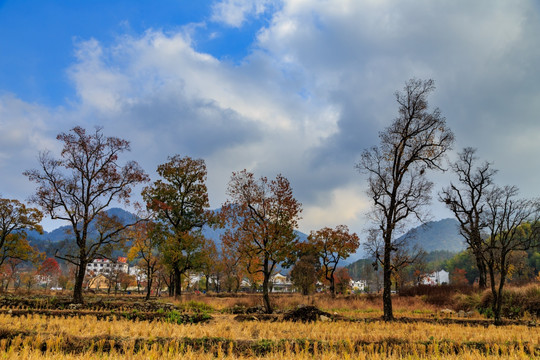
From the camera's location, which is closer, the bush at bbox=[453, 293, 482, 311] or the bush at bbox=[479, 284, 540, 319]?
the bush at bbox=[479, 284, 540, 319]

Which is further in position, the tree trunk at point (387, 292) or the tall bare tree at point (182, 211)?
the tall bare tree at point (182, 211)

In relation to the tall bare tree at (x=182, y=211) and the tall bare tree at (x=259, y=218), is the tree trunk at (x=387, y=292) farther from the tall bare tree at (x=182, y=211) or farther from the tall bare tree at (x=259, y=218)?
the tall bare tree at (x=182, y=211)

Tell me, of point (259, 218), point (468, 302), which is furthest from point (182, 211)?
point (468, 302)

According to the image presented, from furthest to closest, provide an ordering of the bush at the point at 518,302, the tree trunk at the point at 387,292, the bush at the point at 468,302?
the bush at the point at 468,302 < the bush at the point at 518,302 < the tree trunk at the point at 387,292

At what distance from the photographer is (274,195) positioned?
85.4 feet

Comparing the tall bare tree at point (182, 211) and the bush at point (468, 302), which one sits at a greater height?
the tall bare tree at point (182, 211)

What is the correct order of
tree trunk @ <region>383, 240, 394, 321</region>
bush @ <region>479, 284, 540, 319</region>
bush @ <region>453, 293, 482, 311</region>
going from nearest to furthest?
1. tree trunk @ <region>383, 240, 394, 321</region>
2. bush @ <region>479, 284, 540, 319</region>
3. bush @ <region>453, 293, 482, 311</region>

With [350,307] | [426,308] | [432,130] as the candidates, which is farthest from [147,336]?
[426,308]

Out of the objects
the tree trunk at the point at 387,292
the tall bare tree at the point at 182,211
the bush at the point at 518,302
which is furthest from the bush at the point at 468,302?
the tall bare tree at the point at 182,211

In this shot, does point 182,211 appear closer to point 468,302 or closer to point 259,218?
point 259,218

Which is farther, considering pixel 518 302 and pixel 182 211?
pixel 182 211

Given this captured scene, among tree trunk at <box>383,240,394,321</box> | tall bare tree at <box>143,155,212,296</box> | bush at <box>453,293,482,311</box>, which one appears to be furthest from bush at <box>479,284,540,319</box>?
tall bare tree at <box>143,155,212,296</box>

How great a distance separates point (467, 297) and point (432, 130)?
607 inches

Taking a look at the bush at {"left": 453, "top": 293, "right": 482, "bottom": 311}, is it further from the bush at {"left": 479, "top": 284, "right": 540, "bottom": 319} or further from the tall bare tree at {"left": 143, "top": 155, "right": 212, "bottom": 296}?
the tall bare tree at {"left": 143, "top": 155, "right": 212, "bottom": 296}
